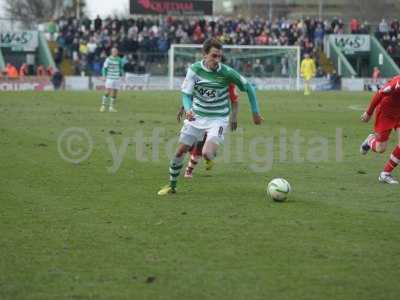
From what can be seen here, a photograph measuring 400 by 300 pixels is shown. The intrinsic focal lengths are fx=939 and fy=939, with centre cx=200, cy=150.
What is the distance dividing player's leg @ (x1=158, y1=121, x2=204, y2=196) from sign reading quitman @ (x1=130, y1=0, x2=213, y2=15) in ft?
151

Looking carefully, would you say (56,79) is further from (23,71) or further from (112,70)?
(112,70)

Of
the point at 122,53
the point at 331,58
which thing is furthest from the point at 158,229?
→ the point at 331,58

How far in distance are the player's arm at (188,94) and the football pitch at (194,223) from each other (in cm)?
109

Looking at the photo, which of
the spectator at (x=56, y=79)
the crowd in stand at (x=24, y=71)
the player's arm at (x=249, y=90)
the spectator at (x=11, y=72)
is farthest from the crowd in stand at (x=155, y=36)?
the player's arm at (x=249, y=90)

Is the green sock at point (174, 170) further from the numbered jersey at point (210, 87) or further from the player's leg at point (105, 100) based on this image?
the player's leg at point (105, 100)

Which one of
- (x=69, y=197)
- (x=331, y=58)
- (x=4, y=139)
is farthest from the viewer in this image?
(x=331, y=58)

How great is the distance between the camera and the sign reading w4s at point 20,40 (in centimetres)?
5303

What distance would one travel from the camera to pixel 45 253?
8430mm

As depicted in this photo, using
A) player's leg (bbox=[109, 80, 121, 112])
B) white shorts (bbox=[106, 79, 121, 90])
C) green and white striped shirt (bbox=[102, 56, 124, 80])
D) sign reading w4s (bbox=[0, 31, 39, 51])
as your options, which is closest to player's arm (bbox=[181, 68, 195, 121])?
player's leg (bbox=[109, 80, 121, 112])

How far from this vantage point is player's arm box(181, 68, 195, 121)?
40.0ft

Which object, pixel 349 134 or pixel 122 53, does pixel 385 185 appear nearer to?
pixel 349 134

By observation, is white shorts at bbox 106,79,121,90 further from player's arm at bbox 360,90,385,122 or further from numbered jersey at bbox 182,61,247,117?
numbered jersey at bbox 182,61,247,117

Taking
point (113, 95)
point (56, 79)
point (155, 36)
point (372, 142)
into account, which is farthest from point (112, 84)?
point (155, 36)

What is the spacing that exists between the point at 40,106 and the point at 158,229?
75.4 feet
